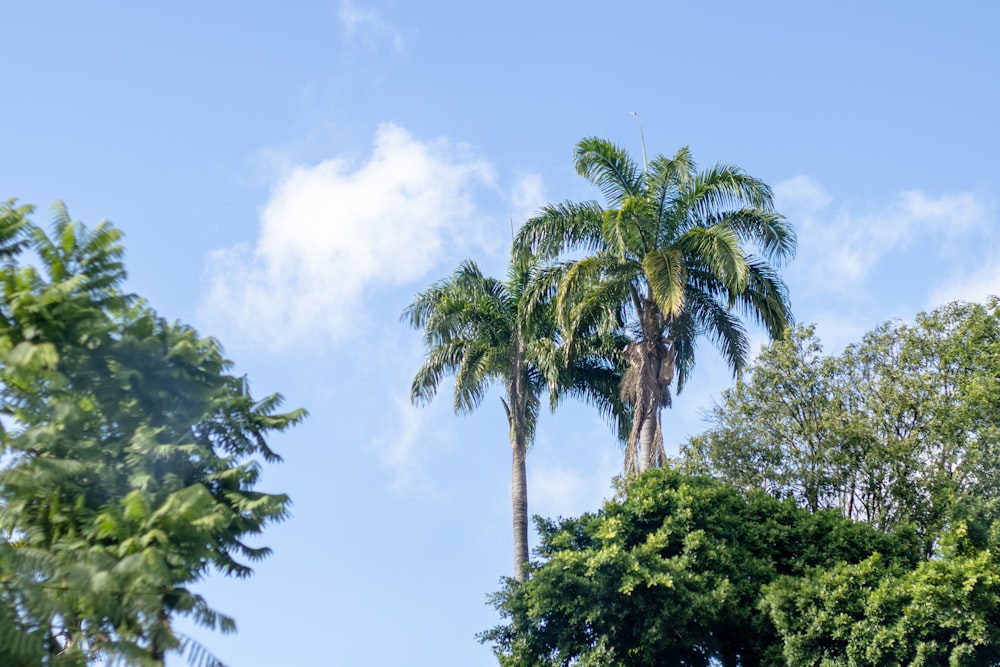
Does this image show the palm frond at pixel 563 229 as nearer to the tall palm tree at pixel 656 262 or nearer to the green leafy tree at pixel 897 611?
the tall palm tree at pixel 656 262

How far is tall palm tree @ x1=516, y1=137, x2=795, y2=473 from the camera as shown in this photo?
2880 cm

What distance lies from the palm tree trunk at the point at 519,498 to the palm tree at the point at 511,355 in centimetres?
3

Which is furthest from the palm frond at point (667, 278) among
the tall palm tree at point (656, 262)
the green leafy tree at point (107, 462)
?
the green leafy tree at point (107, 462)

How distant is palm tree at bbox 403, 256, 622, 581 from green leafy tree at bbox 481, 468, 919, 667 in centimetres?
643

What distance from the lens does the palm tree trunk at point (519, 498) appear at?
3134 centimetres

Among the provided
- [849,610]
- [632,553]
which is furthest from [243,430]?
[849,610]

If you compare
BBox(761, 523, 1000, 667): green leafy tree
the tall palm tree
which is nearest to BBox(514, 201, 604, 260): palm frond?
the tall palm tree

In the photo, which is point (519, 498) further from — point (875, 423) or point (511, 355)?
point (875, 423)

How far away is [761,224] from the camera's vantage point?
29938 millimetres

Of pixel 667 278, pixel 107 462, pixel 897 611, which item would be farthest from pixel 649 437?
pixel 107 462

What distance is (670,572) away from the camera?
23.3 m

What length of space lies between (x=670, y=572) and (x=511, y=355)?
11.3 m

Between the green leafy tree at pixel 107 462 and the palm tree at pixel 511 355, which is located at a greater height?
the palm tree at pixel 511 355

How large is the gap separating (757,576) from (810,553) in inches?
53.7
